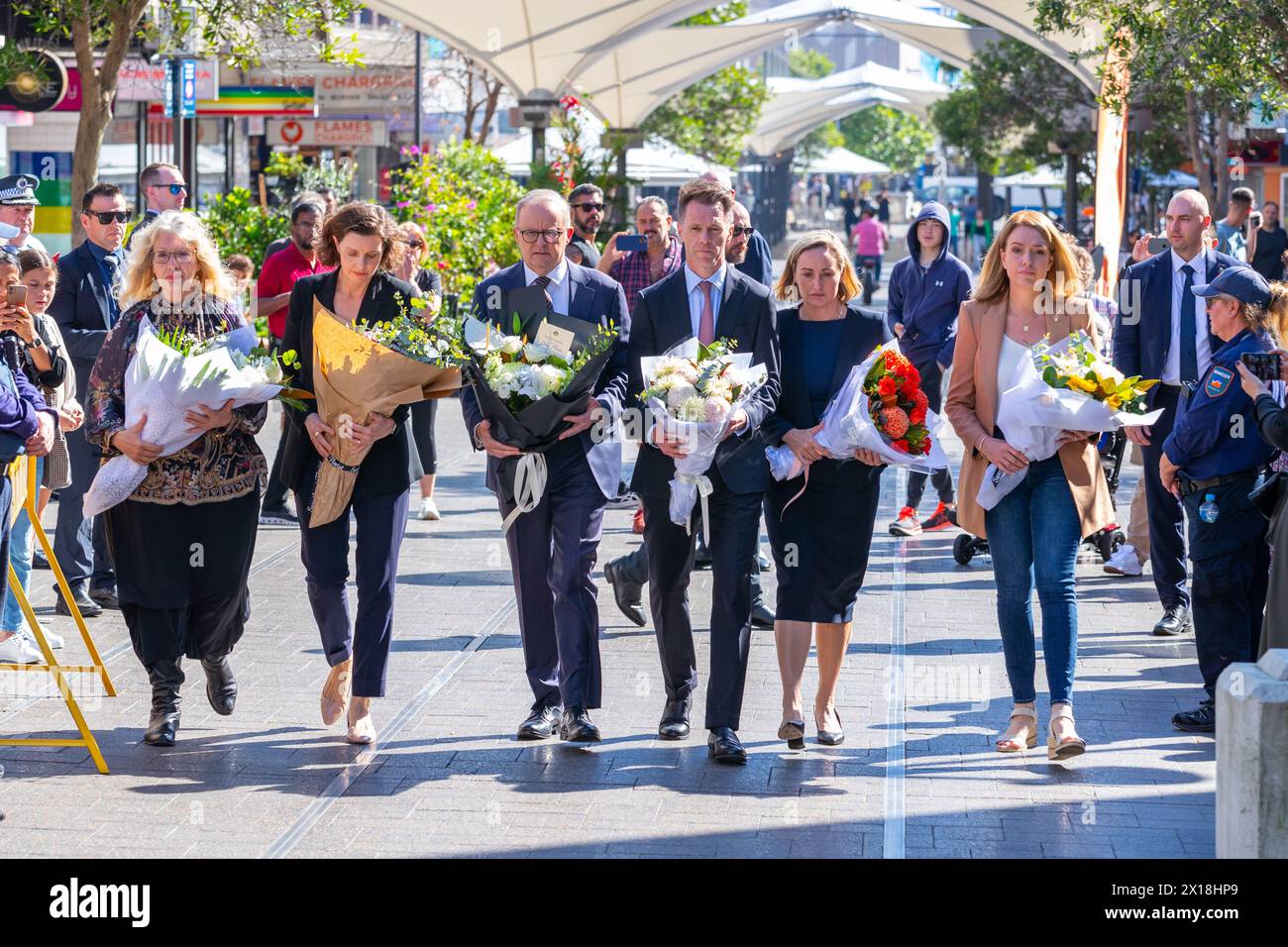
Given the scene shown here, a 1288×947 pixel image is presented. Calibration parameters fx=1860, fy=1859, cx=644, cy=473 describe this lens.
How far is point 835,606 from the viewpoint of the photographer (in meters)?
6.83

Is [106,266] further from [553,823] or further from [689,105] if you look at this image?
[689,105]

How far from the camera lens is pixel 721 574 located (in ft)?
22.1

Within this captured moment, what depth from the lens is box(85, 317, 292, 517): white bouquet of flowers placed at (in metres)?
6.55

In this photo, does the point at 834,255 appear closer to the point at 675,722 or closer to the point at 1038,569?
the point at 1038,569

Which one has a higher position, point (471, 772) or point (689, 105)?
point (689, 105)

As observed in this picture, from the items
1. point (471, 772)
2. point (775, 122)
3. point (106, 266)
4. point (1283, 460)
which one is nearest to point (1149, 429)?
point (1283, 460)

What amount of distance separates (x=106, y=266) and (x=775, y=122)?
1930 inches

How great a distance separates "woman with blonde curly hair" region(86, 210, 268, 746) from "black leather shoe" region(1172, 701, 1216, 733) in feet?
12.1

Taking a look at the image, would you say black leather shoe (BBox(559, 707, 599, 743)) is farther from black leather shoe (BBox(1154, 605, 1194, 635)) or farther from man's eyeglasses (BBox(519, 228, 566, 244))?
black leather shoe (BBox(1154, 605, 1194, 635))

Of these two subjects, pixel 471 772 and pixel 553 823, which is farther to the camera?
pixel 471 772

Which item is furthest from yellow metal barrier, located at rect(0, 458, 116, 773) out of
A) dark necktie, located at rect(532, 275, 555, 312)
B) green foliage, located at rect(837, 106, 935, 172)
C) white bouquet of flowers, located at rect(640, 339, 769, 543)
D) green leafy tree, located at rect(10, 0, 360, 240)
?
green foliage, located at rect(837, 106, 935, 172)

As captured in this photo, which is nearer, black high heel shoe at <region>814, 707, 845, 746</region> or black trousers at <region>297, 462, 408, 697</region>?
black trousers at <region>297, 462, 408, 697</region>
